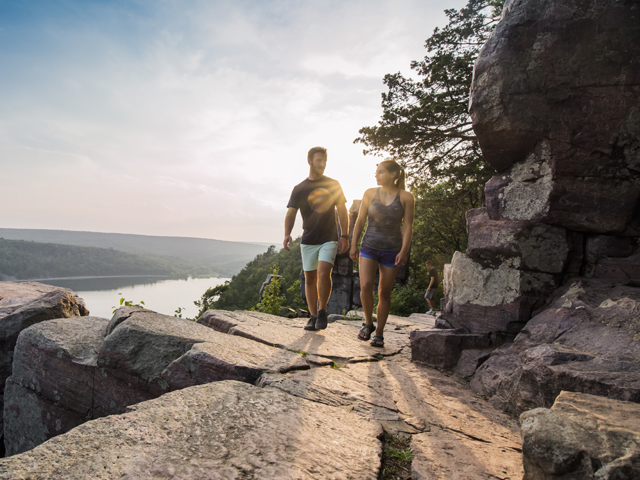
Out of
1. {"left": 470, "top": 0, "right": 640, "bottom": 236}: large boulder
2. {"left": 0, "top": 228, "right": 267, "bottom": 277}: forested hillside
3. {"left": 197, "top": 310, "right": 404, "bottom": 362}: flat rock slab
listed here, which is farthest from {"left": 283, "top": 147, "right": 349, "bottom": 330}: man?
{"left": 0, "top": 228, "right": 267, "bottom": 277}: forested hillside

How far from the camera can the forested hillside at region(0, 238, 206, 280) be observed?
1973 inches

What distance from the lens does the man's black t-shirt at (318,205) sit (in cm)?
429

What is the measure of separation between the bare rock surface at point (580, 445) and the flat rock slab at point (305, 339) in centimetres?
206

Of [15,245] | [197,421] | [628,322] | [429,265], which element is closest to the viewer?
[197,421]

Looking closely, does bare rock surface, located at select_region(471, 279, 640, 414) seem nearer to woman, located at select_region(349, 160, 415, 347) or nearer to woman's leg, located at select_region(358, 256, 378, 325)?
woman, located at select_region(349, 160, 415, 347)

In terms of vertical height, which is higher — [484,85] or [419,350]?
[484,85]

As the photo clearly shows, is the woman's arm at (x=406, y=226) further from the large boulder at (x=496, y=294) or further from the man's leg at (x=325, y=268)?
the man's leg at (x=325, y=268)

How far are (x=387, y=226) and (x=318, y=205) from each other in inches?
35.0

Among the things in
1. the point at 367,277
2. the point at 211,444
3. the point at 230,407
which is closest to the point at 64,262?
the point at 367,277

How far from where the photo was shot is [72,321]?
3.70 metres

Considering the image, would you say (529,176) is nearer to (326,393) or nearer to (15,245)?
(326,393)

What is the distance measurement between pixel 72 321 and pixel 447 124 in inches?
425

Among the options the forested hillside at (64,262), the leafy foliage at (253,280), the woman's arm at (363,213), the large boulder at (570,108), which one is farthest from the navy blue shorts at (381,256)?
the forested hillside at (64,262)

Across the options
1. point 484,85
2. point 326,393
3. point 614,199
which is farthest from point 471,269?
point 326,393
